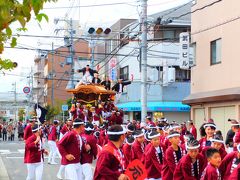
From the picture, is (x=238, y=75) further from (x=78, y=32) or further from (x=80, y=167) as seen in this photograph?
(x=78, y=32)

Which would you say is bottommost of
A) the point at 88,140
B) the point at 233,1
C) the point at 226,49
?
the point at 88,140

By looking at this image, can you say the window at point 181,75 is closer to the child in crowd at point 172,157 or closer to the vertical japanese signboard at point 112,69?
the vertical japanese signboard at point 112,69

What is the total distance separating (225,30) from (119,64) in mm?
20656

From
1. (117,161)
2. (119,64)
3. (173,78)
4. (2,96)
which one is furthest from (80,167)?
(2,96)

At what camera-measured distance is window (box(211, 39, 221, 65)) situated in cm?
2316

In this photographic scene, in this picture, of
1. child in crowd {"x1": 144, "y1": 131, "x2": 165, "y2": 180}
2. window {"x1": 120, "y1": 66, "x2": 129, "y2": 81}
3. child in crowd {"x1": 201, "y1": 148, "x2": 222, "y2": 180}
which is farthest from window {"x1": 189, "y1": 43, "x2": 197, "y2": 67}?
child in crowd {"x1": 201, "y1": 148, "x2": 222, "y2": 180}

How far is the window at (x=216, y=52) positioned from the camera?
23156mm

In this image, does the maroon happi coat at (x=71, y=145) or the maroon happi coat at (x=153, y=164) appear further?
the maroon happi coat at (x=71, y=145)

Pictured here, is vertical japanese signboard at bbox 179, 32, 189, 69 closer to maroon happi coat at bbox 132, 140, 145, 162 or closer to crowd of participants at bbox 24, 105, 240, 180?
crowd of participants at bbox 24, 105, 240, 180

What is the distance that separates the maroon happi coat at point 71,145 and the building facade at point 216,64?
10392 mm

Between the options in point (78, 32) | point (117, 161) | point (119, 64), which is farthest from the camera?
point (78, 32)

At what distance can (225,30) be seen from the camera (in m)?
22.2

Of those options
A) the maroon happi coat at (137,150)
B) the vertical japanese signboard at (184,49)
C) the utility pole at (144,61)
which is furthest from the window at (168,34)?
the maroon happi coat at (137,150)

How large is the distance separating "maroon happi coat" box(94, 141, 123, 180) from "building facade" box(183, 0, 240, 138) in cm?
1387
